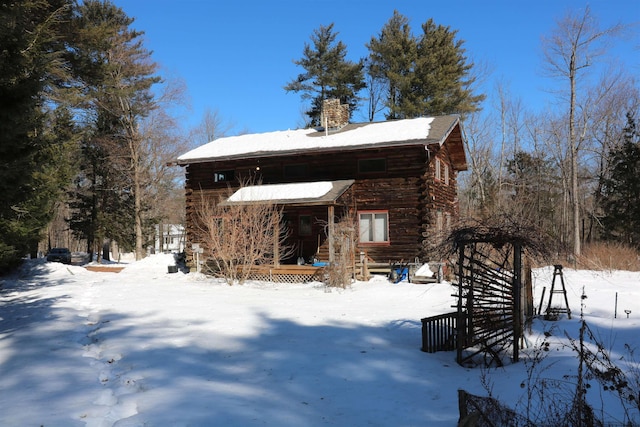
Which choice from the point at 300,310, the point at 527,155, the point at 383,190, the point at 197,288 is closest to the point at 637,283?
the point at 383,190

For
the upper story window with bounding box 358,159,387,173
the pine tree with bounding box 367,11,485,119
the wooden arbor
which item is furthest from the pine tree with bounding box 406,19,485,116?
the wooden arbor

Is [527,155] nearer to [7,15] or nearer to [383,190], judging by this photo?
[383,190]

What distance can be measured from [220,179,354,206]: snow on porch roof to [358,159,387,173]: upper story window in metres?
0.88

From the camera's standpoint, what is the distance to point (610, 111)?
33.5 m

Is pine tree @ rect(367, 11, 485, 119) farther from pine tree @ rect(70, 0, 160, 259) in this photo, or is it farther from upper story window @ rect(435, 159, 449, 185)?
pine tree @ rect(70, 0, 160, 259)

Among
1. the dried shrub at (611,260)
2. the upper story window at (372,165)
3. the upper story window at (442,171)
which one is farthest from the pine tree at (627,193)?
the upper story window at (372,165)

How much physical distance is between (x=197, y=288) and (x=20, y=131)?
35.4ft

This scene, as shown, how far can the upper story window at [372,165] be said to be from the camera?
68.3 ft

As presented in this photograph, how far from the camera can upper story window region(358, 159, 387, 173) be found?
20.8 m

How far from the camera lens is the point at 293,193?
20.0m

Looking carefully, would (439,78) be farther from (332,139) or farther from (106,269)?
(106,269)

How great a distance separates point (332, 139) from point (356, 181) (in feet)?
8.16

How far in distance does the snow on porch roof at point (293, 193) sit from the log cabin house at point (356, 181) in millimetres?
45

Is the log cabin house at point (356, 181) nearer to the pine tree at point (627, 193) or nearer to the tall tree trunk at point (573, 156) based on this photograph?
the tall tree trunk at point (573, 156)
